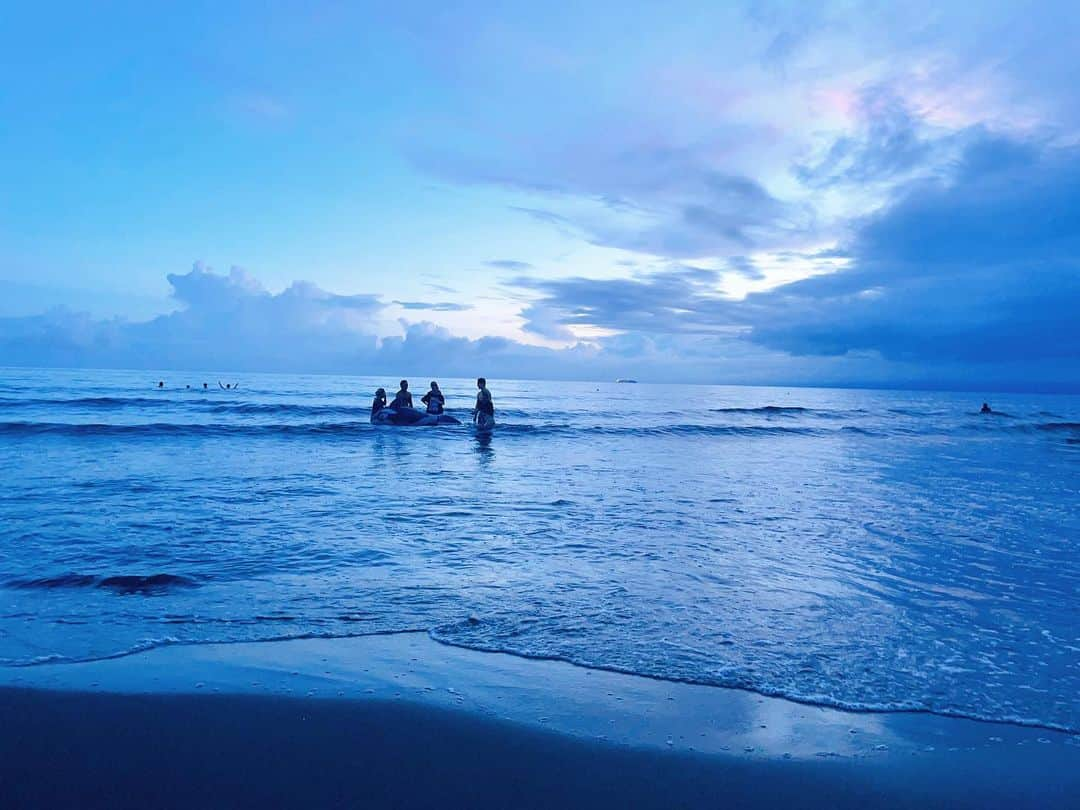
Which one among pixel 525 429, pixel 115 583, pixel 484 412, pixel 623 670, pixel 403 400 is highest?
pixel 403 400

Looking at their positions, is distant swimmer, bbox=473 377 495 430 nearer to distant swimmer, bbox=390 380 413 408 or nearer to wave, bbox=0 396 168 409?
distant swimmer, bbox=390 380 413 408

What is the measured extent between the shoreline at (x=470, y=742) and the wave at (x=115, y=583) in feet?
6.78

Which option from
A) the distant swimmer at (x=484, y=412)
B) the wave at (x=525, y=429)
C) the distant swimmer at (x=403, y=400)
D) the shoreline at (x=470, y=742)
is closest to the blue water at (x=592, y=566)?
the shoreline at (x=470, y=742)

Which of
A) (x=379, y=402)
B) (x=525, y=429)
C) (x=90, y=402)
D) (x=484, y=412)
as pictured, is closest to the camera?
(x=484, y=412)

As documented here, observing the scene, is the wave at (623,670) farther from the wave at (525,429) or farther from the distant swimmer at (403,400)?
the distant swimmer at (403,400)

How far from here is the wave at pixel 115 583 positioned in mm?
7059

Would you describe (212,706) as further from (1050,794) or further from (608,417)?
(608,417)

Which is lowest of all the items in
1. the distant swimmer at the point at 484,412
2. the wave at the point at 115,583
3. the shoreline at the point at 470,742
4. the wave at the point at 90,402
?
the wave at the point at 115,583

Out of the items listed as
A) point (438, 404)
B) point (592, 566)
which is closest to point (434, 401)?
point (438, 404)

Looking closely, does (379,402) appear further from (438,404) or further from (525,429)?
(525,429)

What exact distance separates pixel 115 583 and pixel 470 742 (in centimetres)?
528

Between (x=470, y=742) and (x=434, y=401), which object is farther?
(x=434, y=401)

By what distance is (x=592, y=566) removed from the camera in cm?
835

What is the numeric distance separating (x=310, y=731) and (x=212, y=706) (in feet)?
2.76
